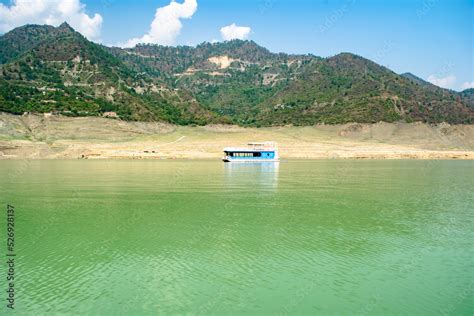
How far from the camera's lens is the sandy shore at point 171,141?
132125 mm

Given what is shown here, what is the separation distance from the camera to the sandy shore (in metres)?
132

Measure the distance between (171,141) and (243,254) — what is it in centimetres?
13807

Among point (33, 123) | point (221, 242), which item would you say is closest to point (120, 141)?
point (33, 123)

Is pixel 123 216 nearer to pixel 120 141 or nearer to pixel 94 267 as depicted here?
pixel 94 267

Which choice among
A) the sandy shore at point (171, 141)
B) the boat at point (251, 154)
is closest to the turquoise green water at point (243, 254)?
the boat at point (251, 154)

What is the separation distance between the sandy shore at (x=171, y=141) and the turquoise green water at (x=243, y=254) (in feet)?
284

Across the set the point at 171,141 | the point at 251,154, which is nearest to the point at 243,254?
the point at 251,154

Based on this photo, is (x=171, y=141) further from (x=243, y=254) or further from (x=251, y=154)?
(x=243, y=254)

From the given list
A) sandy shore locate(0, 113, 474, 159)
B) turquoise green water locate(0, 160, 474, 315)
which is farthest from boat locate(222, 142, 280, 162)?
turquoise green water locate(0, 160, 474, 315)

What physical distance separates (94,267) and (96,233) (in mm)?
8064

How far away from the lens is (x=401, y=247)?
2756 centimetres

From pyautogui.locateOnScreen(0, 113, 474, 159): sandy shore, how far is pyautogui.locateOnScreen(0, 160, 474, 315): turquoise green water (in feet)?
284

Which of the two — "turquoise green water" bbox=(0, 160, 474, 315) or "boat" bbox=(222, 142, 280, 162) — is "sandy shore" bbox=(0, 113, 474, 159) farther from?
"turquoise green water" bbox=(0, 160, 474, 315)

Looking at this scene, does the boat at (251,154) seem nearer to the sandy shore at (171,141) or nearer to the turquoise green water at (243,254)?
the sandy shore at (171,141)
